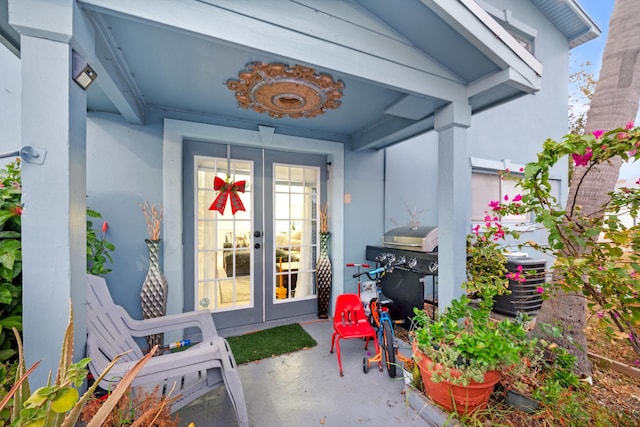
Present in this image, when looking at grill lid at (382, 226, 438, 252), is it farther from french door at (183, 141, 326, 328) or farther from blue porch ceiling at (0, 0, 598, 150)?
blue porch ceiling at (0, 0, 598, 150)

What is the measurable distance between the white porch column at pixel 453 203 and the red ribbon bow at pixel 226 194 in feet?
6.99

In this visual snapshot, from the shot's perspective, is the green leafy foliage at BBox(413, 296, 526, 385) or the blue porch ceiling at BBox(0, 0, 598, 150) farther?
the green leafy foliage at BBox(413, 296, 526, 385)

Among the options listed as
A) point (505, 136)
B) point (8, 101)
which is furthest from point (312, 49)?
point (505, 136)

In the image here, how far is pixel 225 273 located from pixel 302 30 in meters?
2.56

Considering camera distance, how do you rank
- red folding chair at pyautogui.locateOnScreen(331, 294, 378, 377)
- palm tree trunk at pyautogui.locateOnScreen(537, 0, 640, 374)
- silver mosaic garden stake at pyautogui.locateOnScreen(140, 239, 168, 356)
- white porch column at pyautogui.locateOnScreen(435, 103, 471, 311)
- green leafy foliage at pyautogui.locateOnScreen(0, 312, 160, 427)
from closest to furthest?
green leafy foliage at pyautogui.locateOnScreen(0, 312, 160, 427), palm tree trunk at pyautogui.locateOnScreen(537, 0, 640, 374), white porch column at pyautogui.locateOnScreen(435, 103, 471, 311), red folding chair at pyautogui.locateOnScreen(331, 294, 378, 377), silver mosaic garden stake at pyautogui.locateOnScreen(140, 239, 168, 356)

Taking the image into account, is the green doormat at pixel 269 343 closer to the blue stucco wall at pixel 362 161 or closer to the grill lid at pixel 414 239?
the blue stucco wall at pixel 362 161

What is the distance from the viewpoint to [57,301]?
109 centimetres

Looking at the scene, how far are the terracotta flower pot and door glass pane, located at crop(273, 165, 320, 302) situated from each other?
6.55ft

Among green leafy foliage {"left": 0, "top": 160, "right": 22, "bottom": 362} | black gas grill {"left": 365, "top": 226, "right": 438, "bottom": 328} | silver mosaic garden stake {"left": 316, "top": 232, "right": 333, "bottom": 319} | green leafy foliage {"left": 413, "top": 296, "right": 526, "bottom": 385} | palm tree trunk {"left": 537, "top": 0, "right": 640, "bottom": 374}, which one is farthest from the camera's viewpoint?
silver mosaic garden stake {"left": 316, "top": 232, "right": 333, "bottom": 319}

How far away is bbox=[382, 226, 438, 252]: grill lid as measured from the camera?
2767 mm

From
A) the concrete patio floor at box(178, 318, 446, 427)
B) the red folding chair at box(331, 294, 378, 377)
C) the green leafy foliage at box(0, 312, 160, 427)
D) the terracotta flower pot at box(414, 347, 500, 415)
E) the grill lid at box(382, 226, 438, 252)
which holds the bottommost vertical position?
the concrete patio floor at box(178, 318, 446, 427)

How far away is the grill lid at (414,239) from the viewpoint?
2.77 m

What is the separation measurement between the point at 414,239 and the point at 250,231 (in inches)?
76.3

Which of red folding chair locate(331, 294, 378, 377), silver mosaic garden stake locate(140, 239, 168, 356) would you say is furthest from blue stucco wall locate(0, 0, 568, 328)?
red folding chair locate(331, 294, 378, 377)
